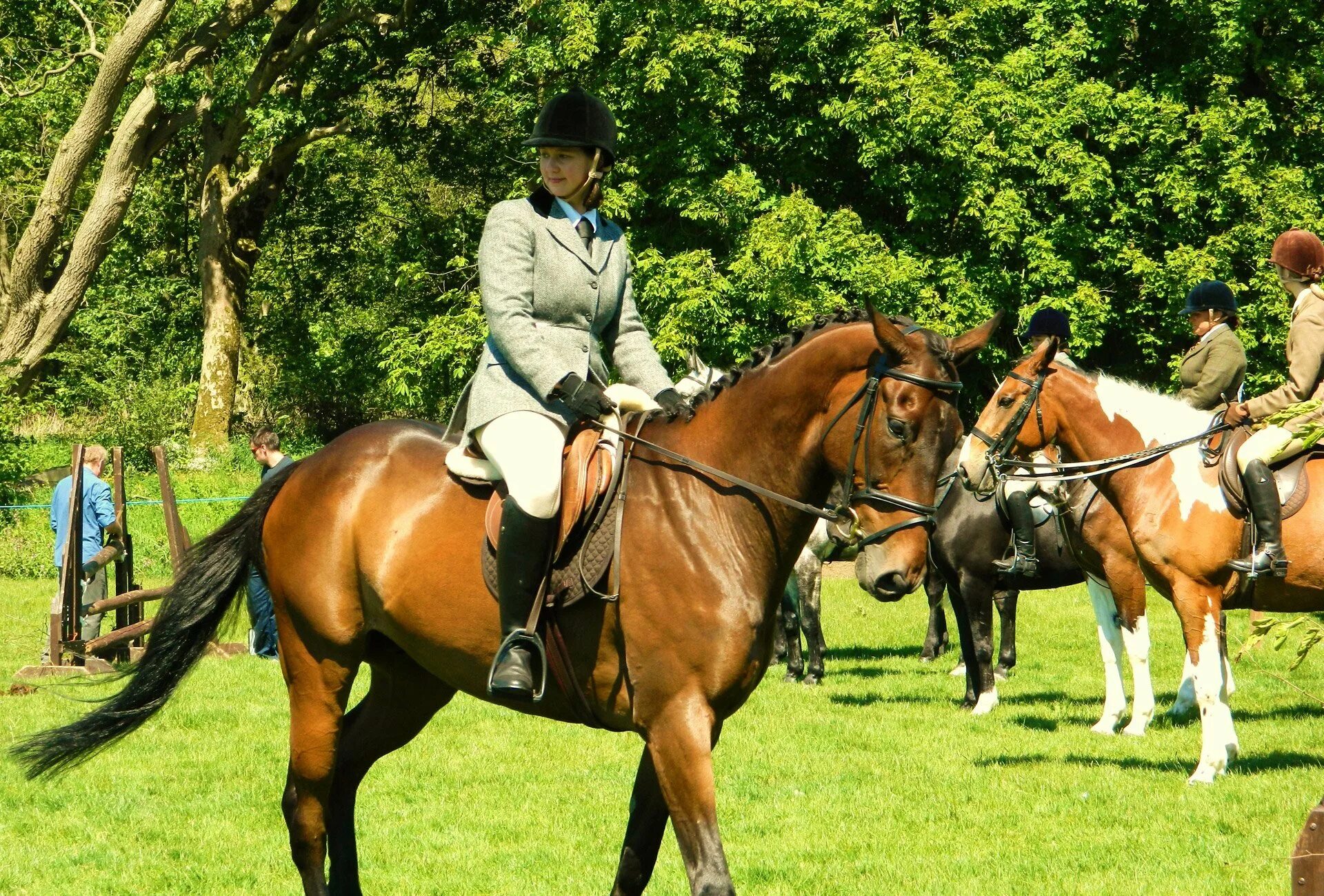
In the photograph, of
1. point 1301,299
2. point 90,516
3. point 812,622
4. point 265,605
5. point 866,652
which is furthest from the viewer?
point 866,652

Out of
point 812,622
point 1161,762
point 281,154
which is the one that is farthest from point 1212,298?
point 281,154

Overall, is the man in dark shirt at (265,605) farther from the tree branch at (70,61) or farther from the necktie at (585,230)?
the tree branch at (70,61)

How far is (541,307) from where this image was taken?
5145 mm

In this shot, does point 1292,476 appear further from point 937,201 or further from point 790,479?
point 937,201

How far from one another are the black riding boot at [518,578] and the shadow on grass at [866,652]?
1060cm

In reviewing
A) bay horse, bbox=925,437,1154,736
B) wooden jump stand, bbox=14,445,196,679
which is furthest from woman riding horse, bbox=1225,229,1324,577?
wooden jump stand, bbox=14,445,196,679

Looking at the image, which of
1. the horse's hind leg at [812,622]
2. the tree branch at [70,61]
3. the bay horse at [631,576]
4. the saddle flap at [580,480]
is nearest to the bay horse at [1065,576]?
the horse's hind leg at [812,622]

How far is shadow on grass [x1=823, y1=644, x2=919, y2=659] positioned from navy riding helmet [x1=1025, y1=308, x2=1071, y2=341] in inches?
176

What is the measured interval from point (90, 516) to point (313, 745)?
9.69 m

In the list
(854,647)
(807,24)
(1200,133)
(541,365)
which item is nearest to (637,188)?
(807,24)

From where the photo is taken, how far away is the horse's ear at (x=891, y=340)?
14.5 ft

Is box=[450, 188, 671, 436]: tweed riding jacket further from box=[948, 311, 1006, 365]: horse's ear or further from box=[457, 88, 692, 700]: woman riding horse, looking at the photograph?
box=[948, 311, 1006, 365]: horse's ear

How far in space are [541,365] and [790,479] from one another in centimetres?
96

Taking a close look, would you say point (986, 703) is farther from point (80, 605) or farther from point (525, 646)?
point (80, 605)
